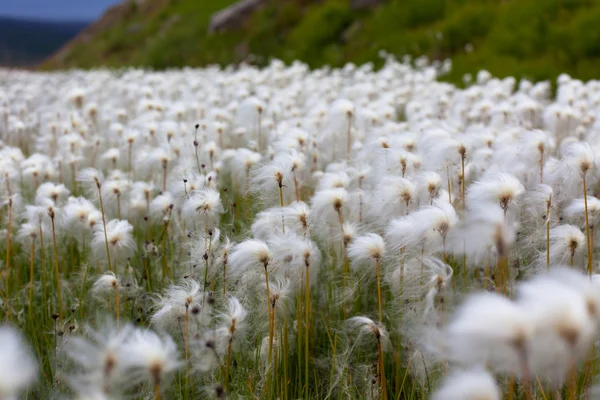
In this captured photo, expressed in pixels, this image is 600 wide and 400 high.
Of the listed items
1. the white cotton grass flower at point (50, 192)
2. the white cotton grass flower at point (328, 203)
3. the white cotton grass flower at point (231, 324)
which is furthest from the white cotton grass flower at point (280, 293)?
the white cotton grass flower at point (50, 192)

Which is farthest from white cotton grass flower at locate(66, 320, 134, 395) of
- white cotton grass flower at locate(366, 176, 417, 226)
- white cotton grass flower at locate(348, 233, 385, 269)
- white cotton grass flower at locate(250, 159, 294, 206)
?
white cotton grass flower at locate(366, 176, 417, 226)

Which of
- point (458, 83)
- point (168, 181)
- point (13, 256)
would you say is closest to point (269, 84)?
point (458, 83)

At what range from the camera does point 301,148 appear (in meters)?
4.26

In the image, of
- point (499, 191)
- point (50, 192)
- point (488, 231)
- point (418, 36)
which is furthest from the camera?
point (418, 36)

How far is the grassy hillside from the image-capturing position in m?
9.22

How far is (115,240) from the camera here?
3.04m

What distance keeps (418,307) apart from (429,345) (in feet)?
1.31

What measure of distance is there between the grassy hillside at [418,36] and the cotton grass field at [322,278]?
4.92m

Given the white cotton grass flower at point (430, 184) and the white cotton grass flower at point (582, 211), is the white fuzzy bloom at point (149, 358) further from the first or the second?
the white cotton grass flower at point (582, 211)

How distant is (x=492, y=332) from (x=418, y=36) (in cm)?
1193

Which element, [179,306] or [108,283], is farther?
[108,283]

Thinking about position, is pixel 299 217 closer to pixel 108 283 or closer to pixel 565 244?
pixel 108 283

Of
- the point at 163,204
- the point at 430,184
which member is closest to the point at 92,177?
the point at 163,204

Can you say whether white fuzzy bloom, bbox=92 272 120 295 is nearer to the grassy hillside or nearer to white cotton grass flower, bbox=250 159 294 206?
white cotton grass flower, bbox=250 159 294 206
